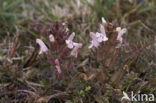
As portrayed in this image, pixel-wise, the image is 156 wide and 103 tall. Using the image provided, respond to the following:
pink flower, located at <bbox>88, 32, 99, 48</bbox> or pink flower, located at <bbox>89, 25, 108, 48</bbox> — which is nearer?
pink flower, located at <bbox>89, 25, 108, 48</bbox>

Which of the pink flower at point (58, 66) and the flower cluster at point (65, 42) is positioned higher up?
the flower cluster at point (65, 42)

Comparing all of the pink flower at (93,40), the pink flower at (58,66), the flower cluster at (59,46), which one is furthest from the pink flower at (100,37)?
the pink flower at (58,66)

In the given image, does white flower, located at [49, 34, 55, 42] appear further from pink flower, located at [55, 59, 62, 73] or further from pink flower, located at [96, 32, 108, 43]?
pink flower, located at [96, 32, 108, 43]

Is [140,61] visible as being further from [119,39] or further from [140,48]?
[119,39]

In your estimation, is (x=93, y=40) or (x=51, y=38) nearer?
(x=51, y=38)

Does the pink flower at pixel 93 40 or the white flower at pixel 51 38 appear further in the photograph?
the pink flower at pixel 93 40

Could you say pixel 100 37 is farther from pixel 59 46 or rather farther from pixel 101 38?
pixel 59 46

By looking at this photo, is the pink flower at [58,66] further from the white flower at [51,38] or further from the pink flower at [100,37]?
the pink flower at [100,37]

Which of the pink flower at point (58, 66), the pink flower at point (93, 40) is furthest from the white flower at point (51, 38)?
the pink flower at point (93, 40)

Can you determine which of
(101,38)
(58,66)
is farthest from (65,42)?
(101,38)

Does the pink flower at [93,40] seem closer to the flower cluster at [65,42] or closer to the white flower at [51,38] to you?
the flower cluster at [65,42]

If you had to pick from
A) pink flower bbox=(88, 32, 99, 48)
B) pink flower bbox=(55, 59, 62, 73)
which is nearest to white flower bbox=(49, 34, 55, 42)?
pink flower bbox=(55, 59, 62, 73)
